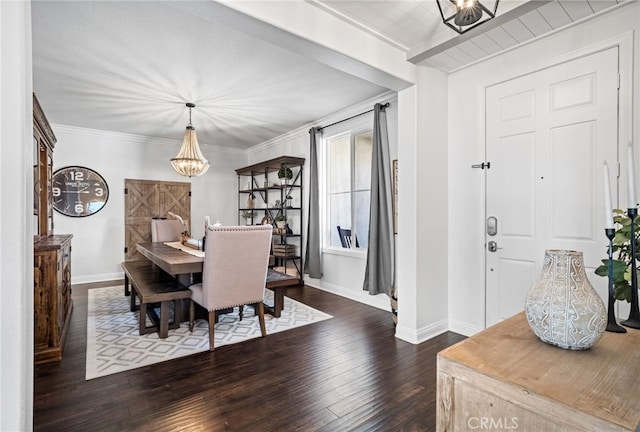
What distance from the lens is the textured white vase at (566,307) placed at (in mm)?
947

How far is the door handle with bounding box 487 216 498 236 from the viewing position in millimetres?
2781

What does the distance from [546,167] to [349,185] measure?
2493mm

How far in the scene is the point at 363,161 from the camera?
172 inches

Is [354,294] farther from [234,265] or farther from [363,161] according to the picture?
[234,265]

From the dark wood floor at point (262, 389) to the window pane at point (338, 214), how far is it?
1.99 meters

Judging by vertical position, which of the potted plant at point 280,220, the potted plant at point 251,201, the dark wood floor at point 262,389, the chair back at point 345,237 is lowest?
the dark wood floor at point 262,389

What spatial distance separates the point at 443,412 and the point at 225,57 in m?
3.10

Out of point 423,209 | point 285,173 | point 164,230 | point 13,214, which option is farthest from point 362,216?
point 13,214

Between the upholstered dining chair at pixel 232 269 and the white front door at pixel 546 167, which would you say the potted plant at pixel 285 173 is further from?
the white front door at pixel 546 167

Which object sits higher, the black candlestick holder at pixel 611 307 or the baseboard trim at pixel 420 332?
the black candlestick holder at pixel 611 307

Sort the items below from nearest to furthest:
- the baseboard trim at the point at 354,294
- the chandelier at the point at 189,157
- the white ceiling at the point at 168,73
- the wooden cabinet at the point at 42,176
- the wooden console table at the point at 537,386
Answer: the wooden console table at the point at 537,386 < the white ceiling at the point at 168,73 < the wooden cabinet at the point at 42,176 < the baseboard trim at the point at 354,294 < the chandelier at the point at 189,157

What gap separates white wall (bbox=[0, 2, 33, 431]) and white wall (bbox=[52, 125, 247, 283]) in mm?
5211

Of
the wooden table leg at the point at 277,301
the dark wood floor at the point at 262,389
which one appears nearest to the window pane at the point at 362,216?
the wooden table leg at the point at 277,301

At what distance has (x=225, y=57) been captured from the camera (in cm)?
291
